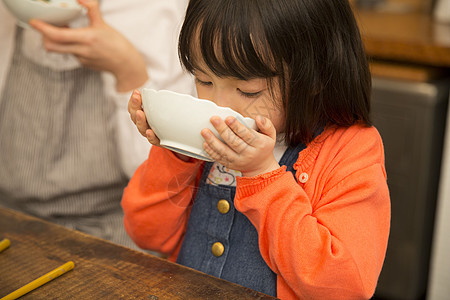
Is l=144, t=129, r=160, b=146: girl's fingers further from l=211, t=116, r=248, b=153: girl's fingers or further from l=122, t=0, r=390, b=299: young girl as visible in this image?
l=211, t=116, r=248, b=153: girl's fingers

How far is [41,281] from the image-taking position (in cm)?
75

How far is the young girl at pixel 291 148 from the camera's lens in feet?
2.65

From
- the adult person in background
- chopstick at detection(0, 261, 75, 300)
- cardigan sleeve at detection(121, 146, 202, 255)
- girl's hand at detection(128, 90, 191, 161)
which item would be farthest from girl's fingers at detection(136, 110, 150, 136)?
the adult person in background

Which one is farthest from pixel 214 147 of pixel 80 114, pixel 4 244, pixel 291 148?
pixel 80 114

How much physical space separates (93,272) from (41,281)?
0.23 ft

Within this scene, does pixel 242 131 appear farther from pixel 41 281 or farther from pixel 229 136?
pixel 41 281

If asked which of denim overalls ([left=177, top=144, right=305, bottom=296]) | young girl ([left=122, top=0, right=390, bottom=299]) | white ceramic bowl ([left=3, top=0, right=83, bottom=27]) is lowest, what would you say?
denim overalls ([left=177, top=144, right=305, bottom=296])

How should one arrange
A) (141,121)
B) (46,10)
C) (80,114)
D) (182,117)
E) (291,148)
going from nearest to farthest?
(182,117), (141,121), (291,148), (46,10), (80,114)

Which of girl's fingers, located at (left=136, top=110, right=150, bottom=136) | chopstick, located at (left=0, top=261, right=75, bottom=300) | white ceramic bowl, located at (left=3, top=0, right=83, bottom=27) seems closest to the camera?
chopstick, located at (left=0, top=261, right=75, bottom=300)

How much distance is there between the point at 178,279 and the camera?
0.76m

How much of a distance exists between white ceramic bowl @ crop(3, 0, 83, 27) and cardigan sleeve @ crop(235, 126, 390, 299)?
658mm

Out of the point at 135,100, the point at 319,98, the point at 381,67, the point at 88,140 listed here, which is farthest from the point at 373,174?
the point at 381,67

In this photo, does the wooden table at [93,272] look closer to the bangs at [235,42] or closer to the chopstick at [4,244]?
the chopstick at [4,244]

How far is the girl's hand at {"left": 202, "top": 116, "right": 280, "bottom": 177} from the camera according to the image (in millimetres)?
739
